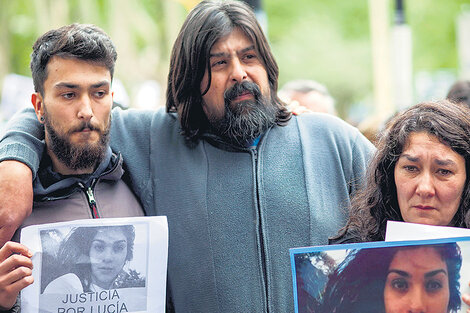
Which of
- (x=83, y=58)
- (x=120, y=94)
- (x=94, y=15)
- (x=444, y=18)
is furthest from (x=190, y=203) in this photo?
(x=444, y=18)

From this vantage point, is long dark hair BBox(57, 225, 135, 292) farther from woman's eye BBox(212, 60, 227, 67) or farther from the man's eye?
woman's eye BBox(212, 60, 227, 67)

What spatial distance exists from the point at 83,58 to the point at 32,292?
1026mm

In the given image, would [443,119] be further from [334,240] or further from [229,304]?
[229,304]

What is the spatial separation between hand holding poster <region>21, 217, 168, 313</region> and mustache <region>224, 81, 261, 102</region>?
78 cm

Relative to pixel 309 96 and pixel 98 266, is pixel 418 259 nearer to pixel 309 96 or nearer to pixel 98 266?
pixel 98 266

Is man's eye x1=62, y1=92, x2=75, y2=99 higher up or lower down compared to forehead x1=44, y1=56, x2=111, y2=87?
lower down

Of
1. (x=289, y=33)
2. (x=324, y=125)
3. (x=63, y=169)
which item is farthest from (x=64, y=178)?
(x=289, y=33)

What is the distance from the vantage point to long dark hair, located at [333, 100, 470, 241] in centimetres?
290

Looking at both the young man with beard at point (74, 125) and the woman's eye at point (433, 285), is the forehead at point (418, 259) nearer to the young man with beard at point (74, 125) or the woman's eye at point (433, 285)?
the woman's eye at point (433, 285)

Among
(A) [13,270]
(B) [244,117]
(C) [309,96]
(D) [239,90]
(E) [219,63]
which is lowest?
(A) [13,270]

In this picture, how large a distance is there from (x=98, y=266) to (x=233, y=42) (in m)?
1.27

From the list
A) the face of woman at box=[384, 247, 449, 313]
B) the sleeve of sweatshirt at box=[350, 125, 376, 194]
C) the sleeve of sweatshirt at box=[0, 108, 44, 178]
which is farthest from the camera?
the sleeve of sweatshirt at box=[350, 125, 376, 194]

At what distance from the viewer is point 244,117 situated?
11.7 ft

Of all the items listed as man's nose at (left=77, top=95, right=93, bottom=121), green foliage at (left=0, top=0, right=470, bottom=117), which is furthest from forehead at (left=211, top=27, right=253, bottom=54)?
green foliage at (left=0, top=0, right=470, bottom=117)
